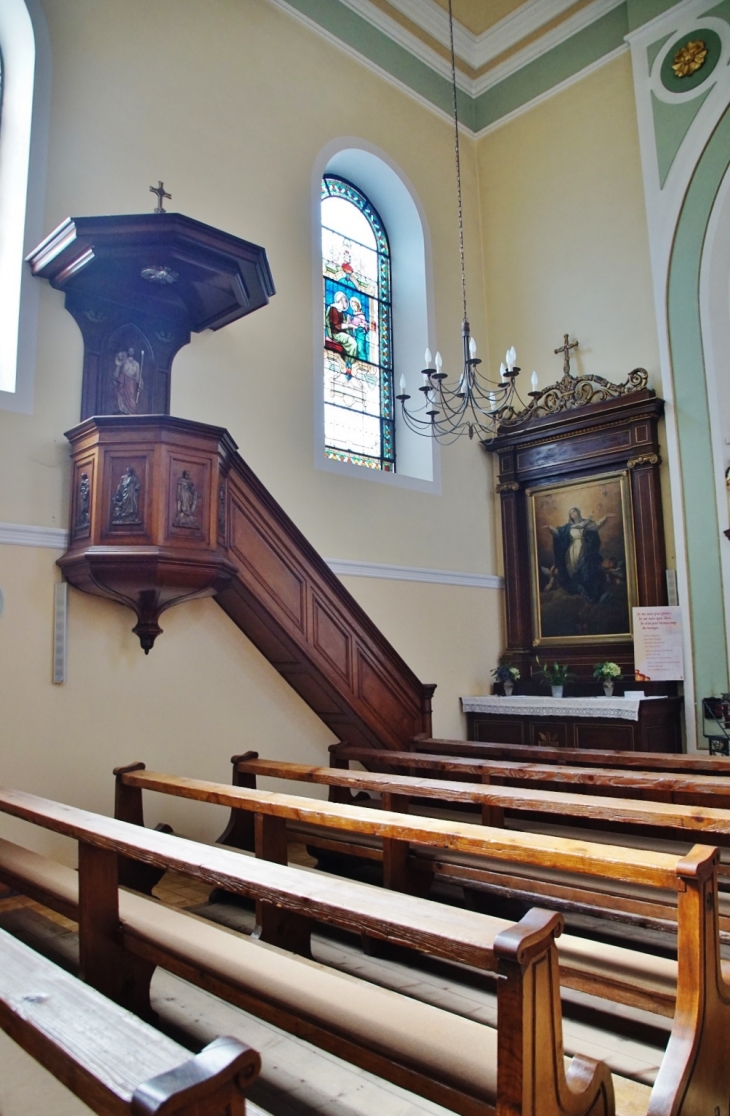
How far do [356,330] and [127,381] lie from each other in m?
2.90

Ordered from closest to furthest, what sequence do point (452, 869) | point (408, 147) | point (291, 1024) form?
point (291, 1024) → point (452, 869) → point (408, 147)

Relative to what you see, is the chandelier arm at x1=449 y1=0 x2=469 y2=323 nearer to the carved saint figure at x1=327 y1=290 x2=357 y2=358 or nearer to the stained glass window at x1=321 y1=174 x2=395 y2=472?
the stained glass window at x1=321 y1=174 x2=395 y2=472

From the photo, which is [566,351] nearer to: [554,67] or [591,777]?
[554,67]

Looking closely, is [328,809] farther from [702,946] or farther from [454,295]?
[454,295]

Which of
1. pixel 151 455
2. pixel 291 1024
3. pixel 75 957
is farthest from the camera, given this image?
pixel 151 455

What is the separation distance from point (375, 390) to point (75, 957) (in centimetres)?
593

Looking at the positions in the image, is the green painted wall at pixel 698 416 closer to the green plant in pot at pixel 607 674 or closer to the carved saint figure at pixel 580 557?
the green plant in pot at pixel 607 674

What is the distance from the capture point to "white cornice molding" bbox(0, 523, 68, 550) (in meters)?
4.66

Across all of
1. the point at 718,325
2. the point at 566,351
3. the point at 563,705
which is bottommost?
the point at 563,705

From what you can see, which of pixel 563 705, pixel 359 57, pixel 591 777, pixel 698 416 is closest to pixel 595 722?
pixel 563 705

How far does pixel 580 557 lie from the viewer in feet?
24.5

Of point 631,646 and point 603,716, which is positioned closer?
point 603,716

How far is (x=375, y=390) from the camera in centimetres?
766

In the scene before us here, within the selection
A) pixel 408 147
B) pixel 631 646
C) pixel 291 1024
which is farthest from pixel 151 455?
pixel 408 147
